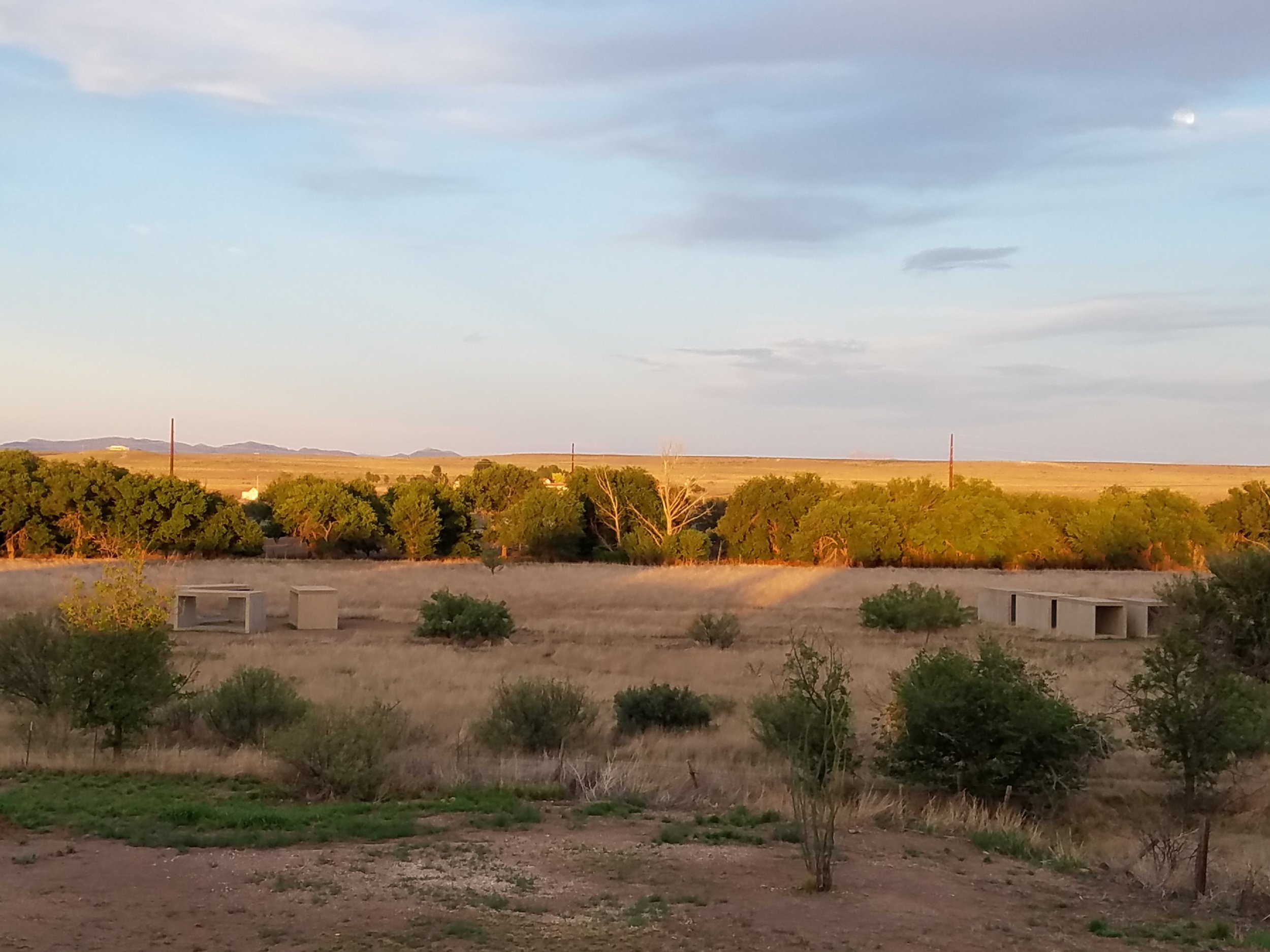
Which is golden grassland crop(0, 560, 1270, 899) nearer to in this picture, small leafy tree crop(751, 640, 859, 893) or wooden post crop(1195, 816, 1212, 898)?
small leafy tree crop(751, 640, 859, 893)

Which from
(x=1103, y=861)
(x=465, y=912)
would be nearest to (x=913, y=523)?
(x=1103, y=861)

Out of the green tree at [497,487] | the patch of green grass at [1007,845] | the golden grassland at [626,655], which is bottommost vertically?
the golden grassland at [626,655]

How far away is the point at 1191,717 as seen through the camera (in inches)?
509

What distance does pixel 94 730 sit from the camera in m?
15.7

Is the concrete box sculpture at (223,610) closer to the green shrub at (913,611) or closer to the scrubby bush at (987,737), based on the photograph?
the green shrub at (913,611)

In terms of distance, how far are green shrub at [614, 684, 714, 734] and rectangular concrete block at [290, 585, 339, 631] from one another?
14058mm

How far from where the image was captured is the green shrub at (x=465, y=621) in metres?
28.6

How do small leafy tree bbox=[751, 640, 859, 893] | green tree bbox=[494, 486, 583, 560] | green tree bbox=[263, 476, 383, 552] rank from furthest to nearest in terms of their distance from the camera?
green tree bbox=[494, 486, 583, 560] → green tree bbox=[263, 476, 383, 552] → small leafy tree bbox=[751, 640, 859, 893]

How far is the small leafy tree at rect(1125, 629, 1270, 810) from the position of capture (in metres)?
12.9

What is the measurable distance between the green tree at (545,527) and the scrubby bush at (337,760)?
46.0 metres

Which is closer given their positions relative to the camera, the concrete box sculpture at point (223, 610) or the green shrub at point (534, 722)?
the green shrub at point (534, 722)

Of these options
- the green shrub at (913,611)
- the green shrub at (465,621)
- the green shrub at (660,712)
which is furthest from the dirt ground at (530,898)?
the green shrub at (913,611)

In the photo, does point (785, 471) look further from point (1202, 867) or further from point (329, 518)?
point (1202, 867)

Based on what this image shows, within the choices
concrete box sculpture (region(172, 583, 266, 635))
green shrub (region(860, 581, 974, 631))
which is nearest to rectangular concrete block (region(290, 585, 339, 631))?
concrete box sculpture (region(172, 583, 266, 635))
